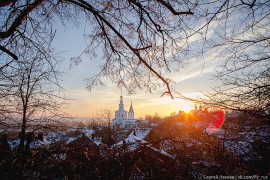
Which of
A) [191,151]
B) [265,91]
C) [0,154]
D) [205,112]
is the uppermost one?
[265,91]

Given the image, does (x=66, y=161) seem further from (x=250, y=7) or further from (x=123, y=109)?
(x=123, y=109)

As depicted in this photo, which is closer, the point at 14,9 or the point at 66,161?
the point at 66,161

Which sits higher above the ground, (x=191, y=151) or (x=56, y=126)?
(x=56, y=126)

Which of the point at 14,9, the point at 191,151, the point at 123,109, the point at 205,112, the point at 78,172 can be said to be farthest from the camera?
the point at 123,109

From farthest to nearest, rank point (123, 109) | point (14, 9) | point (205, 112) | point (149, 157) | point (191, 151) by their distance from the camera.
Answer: point (123, 109), point (14, 9), point (205, 112), point (191, 151), point (149, 157)

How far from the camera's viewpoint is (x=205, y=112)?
4.28 metres

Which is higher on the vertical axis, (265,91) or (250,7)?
(250,7)

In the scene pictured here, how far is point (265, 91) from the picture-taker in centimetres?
429

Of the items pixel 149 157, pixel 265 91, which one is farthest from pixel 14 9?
pixel 265 91

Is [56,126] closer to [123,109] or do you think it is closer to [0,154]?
[0,154]

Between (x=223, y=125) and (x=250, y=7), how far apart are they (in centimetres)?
238

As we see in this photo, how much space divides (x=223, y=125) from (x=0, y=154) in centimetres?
406

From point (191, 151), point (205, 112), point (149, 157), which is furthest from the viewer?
point (205, 112)

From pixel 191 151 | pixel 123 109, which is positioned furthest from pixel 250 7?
pixel 123 109
